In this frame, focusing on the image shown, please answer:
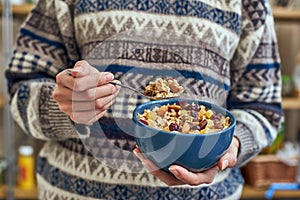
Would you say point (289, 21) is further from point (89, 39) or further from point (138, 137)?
point (138, 137)

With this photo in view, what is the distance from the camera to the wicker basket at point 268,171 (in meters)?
1.65

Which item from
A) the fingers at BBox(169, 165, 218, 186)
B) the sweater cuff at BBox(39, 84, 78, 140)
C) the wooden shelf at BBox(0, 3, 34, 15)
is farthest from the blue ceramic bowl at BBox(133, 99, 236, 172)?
the wooden shelf at BBox(0, 3, 34, 15)

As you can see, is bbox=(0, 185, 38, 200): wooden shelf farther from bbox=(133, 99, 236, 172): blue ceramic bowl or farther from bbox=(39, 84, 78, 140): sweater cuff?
→ bbox=(133, 99, 236, 172): blue ceramic bowl

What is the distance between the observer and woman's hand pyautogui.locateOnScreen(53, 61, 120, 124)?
17.6 inches

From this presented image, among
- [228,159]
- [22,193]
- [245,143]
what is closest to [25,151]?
[22,193]

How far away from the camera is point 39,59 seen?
2.33 feet

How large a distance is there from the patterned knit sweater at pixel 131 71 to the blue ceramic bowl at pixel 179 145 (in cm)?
4

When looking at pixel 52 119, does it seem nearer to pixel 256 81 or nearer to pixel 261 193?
pixel 256 81

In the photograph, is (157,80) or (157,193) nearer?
(157,80)

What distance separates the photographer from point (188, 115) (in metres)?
0.48

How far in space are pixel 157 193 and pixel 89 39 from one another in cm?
20

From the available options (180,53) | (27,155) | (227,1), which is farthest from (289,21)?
(180,53)

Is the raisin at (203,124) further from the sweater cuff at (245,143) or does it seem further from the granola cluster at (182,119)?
the sweater cuff at (245,143)

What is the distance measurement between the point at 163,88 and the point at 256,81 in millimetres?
266
